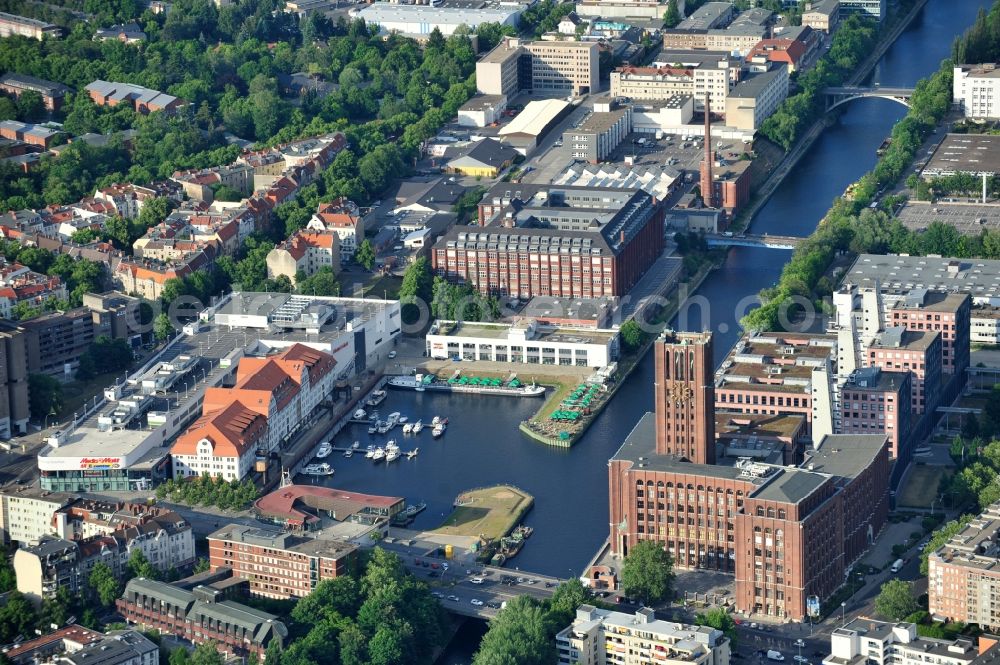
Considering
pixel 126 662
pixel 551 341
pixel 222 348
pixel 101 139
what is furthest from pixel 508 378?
pixel 101 139

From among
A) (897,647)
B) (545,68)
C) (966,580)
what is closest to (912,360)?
(966,580)

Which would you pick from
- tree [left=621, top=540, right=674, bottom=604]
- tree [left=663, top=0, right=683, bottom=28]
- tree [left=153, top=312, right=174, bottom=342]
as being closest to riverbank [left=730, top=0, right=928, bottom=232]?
tree [left=663, top=0, right=683, bottom=28]

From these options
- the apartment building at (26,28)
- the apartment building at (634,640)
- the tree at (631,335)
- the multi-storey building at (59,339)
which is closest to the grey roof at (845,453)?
the apartment building at (634,640)

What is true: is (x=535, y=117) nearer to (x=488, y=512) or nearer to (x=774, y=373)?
(x=774, y=373)

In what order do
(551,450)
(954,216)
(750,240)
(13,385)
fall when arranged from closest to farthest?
1. (551,450)
2. (13,385)
3. (750,240)
4. (954,216)

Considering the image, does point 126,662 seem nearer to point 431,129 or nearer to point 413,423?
point 413,423

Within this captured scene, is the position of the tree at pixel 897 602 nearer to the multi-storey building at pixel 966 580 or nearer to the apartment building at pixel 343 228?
the multi-storey building at pixel 966 580
